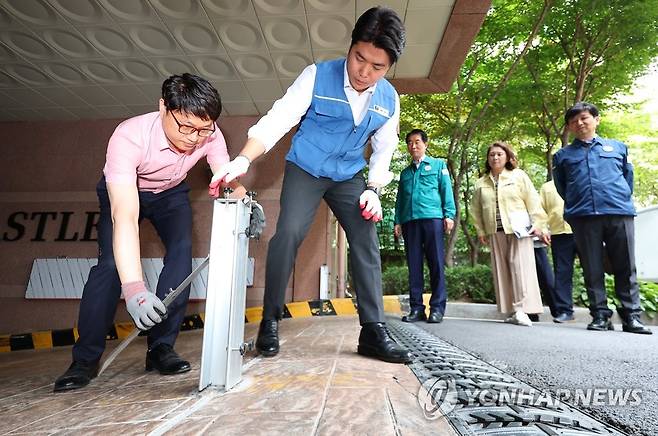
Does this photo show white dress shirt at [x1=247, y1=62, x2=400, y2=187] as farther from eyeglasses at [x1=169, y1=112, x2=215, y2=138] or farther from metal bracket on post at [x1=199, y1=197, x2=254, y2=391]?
metal bracket on post at [x1=199, y1=197, x2=254, y2=391]

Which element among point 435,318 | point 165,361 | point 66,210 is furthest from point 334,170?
point 66,210

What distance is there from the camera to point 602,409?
3.86 feet

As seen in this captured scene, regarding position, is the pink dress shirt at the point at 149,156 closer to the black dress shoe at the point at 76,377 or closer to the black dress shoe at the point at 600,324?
the black dress shoe at the point at 76,377

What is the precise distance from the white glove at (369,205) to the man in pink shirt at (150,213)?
734 mm

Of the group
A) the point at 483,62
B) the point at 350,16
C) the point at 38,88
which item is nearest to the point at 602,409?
the point at 350,16

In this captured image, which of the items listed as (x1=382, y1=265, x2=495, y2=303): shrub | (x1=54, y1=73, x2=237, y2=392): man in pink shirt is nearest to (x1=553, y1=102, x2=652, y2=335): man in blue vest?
(x1=54, y1=73, x2=237, y2=392): man in pink shirt

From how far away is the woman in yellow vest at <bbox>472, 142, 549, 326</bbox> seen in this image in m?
3.96

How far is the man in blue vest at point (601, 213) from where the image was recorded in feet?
10.9

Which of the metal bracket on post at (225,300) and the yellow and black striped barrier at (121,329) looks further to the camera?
the yellow and black striped barrier at (121,329)

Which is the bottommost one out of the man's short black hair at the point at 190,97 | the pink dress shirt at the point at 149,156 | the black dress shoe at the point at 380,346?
the black dress shoe at the point at 380,346

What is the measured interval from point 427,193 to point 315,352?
2.39 m

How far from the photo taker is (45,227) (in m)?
5.79

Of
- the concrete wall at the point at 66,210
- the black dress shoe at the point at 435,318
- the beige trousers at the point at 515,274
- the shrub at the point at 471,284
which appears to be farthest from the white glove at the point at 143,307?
the shrub at the point at 471,284

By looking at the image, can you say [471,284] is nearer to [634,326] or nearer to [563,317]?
[563,317]
